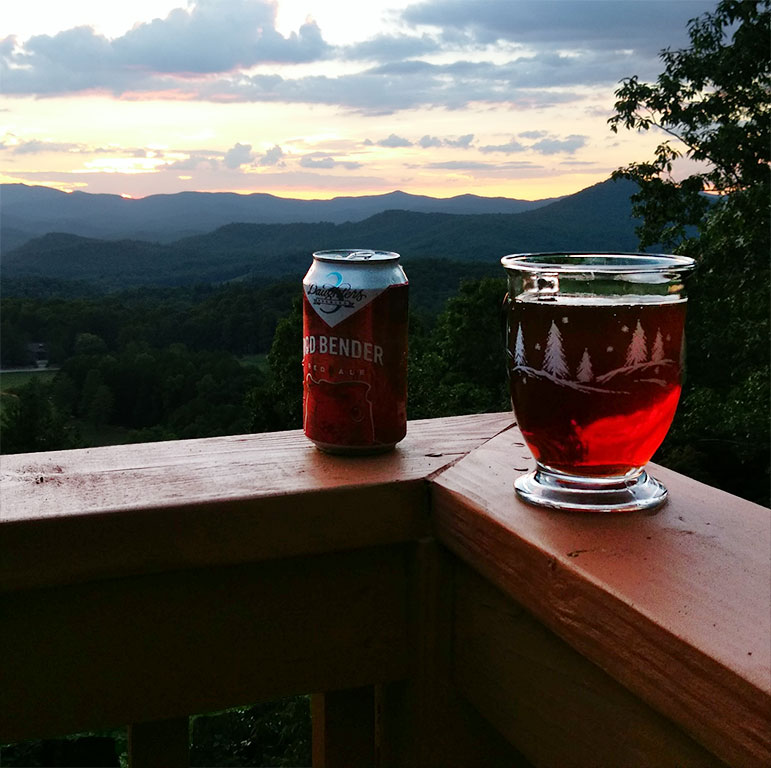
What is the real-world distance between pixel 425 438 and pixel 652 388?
0.85ft

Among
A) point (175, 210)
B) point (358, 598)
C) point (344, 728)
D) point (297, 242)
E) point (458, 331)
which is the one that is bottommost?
point (458, 331)

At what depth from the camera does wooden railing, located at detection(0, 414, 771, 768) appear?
445 mm

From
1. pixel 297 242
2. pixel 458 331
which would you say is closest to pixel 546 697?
pixel 458 331

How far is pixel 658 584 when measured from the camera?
420 mm

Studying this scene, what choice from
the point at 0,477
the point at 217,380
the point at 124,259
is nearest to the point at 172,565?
the point at 0,477

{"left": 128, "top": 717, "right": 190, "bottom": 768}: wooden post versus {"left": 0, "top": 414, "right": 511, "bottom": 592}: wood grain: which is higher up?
{"left": 0, "top": 414, "right": 511, "bottom": 592}: wood grain

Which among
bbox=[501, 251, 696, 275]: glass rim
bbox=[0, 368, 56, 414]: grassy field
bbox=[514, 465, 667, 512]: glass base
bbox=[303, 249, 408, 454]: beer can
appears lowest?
bbox=[0, 368, 56, 414]: grassy field

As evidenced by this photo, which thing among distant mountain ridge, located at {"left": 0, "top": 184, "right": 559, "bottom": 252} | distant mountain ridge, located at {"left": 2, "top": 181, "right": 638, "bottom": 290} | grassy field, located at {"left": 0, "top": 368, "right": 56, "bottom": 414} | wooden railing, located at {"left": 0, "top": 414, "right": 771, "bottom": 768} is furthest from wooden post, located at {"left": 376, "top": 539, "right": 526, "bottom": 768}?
grassy field, located at {"left": 0, "top": 368, "right": 56, "bottom": 414}

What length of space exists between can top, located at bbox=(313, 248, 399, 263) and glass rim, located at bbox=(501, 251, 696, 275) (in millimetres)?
115

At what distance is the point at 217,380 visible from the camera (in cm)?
1862

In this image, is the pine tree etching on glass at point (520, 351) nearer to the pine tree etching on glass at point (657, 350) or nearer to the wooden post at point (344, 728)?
the pine tree etching on glass at point (657, 350)

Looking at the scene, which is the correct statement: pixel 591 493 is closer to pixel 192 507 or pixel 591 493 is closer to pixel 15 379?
pixel 192 507

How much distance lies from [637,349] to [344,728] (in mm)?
363

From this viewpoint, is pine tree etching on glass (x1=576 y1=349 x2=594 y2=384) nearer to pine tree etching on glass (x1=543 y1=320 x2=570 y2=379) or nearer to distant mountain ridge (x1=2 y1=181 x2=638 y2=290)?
pine tree etching on glass (x1=543 y1=320 x2=570 y2=379)
